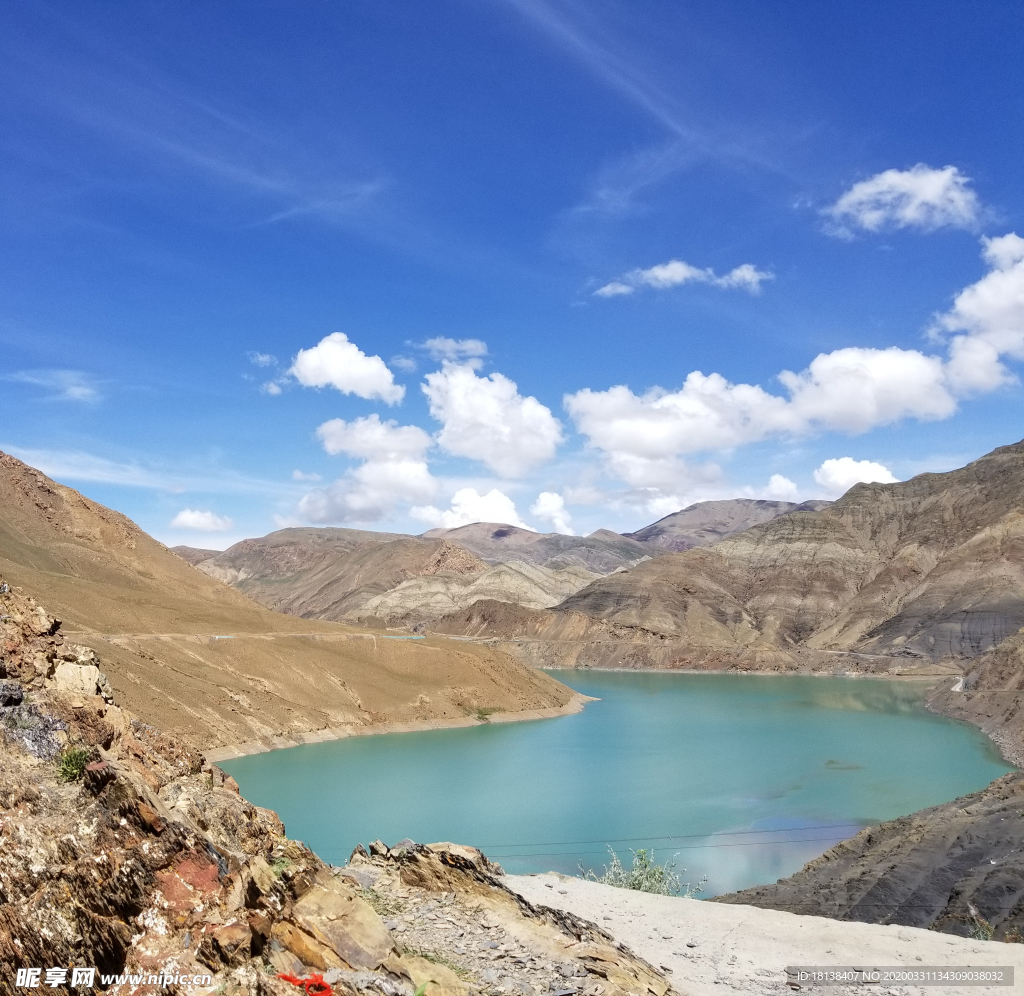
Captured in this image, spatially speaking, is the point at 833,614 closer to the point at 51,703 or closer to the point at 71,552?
the point at 71,552

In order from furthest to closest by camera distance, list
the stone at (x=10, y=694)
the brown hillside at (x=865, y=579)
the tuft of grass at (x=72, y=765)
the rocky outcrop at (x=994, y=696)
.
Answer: the brown hillside at (x=865, y=579)
the rocky outcrop at (x=994, y=696)
the stone at (x=10, y=694)
the tuft of grass at (x=72, y=765)

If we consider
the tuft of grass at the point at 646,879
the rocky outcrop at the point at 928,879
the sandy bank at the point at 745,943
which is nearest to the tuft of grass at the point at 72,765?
the sandy bank at the point at 745,943

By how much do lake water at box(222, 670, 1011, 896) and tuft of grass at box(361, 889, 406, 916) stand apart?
15355mm

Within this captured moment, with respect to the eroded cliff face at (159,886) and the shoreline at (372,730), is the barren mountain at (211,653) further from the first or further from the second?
the eroded cliff face at (159,886)

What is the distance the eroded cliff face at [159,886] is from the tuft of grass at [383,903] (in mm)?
47

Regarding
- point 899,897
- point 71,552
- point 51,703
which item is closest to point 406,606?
point 71,552

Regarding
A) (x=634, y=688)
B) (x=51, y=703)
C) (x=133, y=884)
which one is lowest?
(x=634, y=688)

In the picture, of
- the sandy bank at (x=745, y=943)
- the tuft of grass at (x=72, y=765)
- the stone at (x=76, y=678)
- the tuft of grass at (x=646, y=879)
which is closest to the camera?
the tuft of grass at (x=72, y=765)

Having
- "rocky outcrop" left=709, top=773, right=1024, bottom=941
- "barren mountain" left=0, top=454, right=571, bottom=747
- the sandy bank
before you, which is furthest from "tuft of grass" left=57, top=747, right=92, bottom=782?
"barren mountain" left=0, top=454, right=571, bottom=747

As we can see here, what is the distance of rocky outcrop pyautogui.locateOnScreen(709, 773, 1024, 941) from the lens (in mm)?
16672

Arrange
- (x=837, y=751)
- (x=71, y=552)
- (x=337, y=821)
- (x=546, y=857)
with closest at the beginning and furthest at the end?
(x=546, y=857) → (x=337, y=821) → (x=837, y=751) → (x=71, y=552)

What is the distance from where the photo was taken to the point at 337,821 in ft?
95.5

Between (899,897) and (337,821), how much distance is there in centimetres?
1865

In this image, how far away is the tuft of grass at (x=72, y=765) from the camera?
623 centimetres
